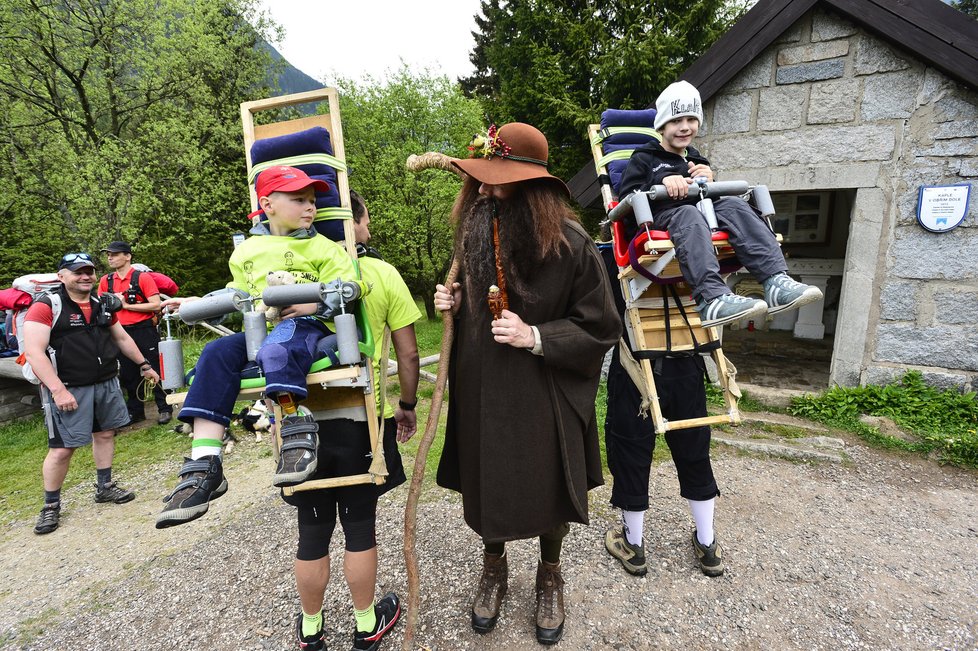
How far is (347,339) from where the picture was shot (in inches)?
74.5

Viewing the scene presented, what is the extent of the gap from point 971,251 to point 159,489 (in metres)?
9.06

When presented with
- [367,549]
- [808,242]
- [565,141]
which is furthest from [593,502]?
[565,141]

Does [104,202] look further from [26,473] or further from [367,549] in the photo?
[367,549]

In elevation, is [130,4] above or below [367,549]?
above

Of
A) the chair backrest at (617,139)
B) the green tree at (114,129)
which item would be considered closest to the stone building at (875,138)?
the chair backrest at (617,139)

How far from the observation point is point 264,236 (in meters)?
2.11

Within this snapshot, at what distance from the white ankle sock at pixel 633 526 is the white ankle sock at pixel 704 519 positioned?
1.22 ft

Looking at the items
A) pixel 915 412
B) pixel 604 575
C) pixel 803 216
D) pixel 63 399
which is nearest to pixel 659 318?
pixel 604 575

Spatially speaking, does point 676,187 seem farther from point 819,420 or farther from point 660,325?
point 819,420

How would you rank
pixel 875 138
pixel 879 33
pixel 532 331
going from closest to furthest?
pixel 532 331, pixel 879 33, pixel 875 138

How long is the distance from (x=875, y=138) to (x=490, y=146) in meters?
5.18

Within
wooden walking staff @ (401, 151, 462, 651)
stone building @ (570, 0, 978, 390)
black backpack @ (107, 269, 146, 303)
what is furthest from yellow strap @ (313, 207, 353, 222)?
black backpack @ (107, 269, 146, 303)

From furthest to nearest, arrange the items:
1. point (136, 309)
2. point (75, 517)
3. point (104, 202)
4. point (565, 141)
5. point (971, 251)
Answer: point (565, 141) < point (104, 202) < point (136, 309) < point (971, 251) < point (75, 517)

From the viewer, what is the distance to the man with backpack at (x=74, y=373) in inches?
158
